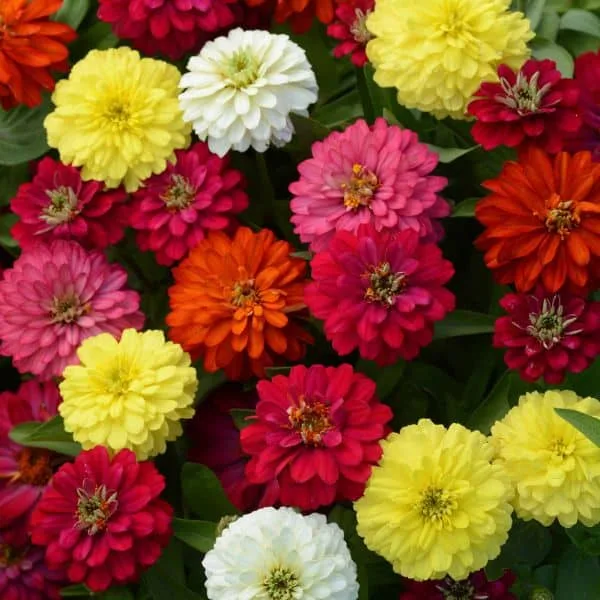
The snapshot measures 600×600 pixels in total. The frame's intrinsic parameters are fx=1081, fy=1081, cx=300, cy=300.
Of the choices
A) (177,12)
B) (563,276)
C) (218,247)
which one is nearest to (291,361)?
(218,247)

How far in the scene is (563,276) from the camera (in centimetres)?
92

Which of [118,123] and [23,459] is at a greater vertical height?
[118,123]

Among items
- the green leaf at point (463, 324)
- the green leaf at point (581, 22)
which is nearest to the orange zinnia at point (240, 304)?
the green leaf at point (463, 324)

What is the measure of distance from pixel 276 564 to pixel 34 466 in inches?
13.9

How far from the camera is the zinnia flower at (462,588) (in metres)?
0.93

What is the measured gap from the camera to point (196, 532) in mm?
973

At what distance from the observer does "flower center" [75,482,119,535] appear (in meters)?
0.90

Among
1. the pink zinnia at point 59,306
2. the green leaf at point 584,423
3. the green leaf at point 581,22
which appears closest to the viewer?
the green leaf at point 584,423

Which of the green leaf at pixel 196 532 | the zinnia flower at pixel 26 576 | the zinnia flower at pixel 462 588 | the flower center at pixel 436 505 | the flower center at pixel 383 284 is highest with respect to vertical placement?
the flower center at pixel 383 284

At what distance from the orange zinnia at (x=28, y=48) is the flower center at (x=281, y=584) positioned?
1.89 feet

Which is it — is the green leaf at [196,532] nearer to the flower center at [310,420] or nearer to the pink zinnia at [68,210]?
the flower center at [310,420]

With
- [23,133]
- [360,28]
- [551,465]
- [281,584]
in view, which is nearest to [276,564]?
[281,584]

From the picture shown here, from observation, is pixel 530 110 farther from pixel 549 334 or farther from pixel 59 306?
pixel 59 306

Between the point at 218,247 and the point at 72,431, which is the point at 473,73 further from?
the point at 72,431
